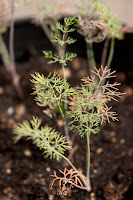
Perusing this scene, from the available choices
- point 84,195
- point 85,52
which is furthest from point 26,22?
point 84,195

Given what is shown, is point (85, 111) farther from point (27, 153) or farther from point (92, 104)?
point (27, 153)

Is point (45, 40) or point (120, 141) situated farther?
point (45, 40)

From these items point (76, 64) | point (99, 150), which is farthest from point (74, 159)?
point (76, 64)

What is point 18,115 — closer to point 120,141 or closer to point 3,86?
point 3,86

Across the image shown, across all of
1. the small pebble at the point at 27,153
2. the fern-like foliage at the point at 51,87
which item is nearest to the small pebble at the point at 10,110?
the small pebble at the point at 27,153

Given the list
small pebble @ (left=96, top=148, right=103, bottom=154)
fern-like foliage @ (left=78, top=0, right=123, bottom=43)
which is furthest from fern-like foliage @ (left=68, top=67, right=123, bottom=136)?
small pebble @ (left=96, top=148, right=103, bottom=154)

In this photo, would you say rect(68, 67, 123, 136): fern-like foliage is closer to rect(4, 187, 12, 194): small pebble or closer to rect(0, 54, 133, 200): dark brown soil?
rect(0, 54, 133, 200): dark brown soil

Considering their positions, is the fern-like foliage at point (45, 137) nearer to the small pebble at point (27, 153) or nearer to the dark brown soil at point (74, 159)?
the dark brown soil at point (74, 159)

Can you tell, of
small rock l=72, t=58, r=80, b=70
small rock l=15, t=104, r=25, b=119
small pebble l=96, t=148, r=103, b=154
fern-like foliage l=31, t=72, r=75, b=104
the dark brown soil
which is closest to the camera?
fern-like foliage l=31, t=72, r=75, b=104

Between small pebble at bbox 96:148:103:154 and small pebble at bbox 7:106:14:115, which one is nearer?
small pebble at bbox 96:148:103:154

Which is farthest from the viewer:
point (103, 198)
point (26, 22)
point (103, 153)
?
point (26, 22)
